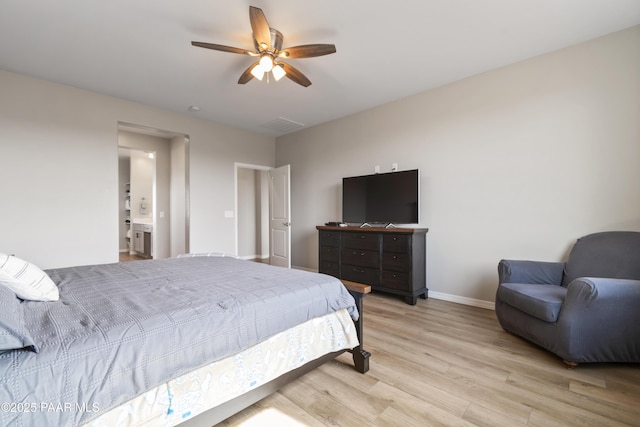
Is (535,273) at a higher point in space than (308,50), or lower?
lower

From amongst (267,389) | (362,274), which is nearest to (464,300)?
(362,274)

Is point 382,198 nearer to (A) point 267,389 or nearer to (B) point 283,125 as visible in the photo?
(B) point 283,125

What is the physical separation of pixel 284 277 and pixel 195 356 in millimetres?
792

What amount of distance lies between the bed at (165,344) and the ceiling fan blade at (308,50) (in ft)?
5.99

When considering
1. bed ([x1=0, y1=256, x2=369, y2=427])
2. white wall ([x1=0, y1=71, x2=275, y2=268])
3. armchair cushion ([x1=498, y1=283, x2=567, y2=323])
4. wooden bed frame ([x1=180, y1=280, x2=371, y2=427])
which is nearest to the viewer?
bed ([x1=0, y1=256, x2=369, y2=427])

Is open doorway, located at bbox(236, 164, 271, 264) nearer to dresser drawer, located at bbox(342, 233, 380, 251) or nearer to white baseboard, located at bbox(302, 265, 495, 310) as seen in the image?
dresser drawer, located at bbox(342, 233, 380, 251)

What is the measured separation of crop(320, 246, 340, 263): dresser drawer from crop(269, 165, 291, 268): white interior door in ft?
2.76

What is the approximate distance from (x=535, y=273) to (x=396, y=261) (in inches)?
54.3

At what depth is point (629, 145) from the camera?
251 cm

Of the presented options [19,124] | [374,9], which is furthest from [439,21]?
[19,124]

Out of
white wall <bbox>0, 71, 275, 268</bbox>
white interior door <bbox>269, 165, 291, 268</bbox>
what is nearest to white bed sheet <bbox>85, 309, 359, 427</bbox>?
white interior door <bbox>269, 165, 291, 268</bbox>

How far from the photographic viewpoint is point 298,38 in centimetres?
260

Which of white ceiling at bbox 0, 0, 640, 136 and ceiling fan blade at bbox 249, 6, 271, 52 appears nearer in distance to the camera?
ceiling fan blade at bbox 249, 6, 271, 52

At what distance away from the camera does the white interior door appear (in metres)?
5.05
